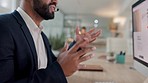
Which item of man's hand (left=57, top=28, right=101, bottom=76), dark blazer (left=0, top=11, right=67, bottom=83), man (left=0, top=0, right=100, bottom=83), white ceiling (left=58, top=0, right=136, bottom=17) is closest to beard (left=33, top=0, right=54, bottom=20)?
man (left=0, top=0, right=100, bottom=83)

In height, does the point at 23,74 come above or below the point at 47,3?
below

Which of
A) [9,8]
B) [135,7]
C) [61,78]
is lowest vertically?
[61,78]

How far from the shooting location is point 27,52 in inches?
27.2

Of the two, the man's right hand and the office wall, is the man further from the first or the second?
the office wall

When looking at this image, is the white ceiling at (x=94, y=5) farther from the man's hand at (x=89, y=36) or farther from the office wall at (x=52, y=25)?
the man's hand at (x=89, y=36)

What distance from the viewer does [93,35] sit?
2.64ft

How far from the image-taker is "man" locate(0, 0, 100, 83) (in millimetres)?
618

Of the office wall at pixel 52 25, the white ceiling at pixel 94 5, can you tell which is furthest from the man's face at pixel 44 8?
the white ceiling at pixel 94 5

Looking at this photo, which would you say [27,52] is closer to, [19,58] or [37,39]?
[19,58]

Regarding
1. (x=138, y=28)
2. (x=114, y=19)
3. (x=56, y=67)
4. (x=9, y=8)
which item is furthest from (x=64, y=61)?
(x=114, y=19)

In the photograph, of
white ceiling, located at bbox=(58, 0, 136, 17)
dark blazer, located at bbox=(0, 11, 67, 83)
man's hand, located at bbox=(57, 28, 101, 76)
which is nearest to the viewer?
dark blazer, located at bbox=(0, 11, 67, 83)

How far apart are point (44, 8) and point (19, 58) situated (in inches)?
11.3

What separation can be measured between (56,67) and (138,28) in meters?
0.64

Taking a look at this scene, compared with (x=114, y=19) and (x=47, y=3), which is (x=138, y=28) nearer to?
(x=47, y=3)
